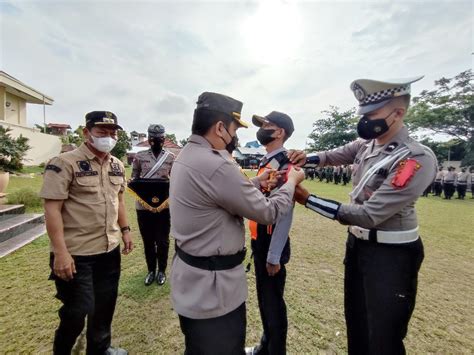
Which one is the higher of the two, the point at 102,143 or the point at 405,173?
the point at 102,143

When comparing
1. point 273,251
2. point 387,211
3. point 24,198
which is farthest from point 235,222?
point 24,198

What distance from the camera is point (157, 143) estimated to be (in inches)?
166

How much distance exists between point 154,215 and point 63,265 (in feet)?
6.51

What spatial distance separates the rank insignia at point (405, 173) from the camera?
1.79 m

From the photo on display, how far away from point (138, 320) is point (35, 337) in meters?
1.00

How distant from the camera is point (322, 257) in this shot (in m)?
5.45

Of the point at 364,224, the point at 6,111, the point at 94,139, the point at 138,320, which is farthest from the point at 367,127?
the point at 6,111

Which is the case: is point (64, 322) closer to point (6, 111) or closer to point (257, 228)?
point (257, 228)

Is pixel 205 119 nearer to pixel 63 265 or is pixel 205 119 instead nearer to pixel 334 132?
pixel 63 265

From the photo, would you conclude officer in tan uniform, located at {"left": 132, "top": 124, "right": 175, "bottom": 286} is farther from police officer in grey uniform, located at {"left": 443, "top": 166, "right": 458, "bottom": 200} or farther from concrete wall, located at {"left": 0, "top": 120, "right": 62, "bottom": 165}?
concrete wall, located at {"left": 0, "top": 120, "right": 62, "bottom": 165}

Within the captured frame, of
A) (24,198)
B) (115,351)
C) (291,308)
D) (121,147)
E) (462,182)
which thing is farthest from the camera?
(121,147)

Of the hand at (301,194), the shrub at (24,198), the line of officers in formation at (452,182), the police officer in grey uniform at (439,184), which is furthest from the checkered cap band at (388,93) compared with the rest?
the police officer in grey uniform at (439,184)

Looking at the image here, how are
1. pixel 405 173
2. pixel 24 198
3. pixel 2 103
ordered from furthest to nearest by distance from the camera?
pixel 2 103
pixel 24 198
pixel 405 173

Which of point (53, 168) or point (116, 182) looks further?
point (116, 182)
